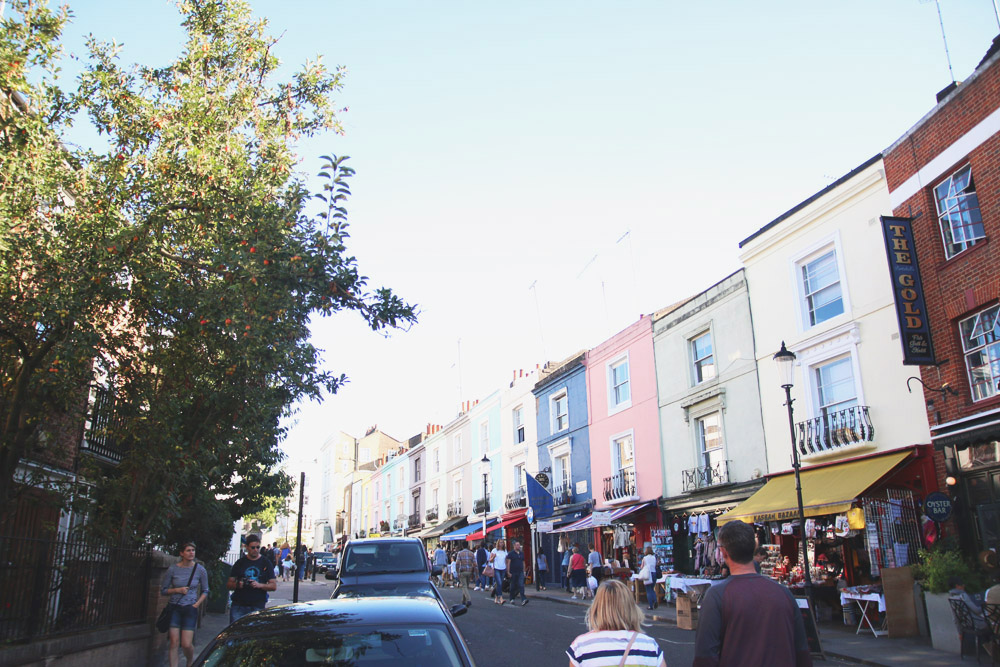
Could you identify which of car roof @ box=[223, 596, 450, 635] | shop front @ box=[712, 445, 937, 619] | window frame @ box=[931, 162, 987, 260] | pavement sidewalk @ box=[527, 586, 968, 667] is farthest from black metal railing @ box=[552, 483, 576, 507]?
car roof @ box=[223, 596, 450, 635]

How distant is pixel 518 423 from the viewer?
35.3 m

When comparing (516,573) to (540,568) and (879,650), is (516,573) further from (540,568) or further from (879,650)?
(879,650)

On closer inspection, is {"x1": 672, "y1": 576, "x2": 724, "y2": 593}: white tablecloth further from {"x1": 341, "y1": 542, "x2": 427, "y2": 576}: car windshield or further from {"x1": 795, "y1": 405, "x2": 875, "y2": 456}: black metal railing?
{"x1": 341, "y1": 542, "x2": 427, "y2": 576}: car windshield

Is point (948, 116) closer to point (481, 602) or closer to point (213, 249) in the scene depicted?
point (213, 249)

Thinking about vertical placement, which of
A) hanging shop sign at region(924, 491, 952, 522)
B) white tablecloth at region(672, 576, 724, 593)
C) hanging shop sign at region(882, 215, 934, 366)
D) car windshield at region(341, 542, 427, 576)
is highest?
hanging shop sign at region(882, 215, 934, 366)

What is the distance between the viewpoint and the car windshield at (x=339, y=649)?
3.87 meters

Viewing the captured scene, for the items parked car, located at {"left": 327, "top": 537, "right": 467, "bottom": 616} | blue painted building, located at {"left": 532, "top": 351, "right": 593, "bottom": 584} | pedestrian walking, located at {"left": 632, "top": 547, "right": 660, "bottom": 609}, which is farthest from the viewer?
blue painted building, located at {"left": 532, "top": 351, "right": 593, "bottom": 584}

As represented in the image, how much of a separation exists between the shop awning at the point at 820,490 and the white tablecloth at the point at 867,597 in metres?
1.48

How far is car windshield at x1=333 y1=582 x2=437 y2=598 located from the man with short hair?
1.45 meters

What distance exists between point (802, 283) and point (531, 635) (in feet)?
34.2

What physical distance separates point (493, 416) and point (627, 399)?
43.9 feet

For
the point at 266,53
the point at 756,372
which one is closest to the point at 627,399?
the point at 756,372

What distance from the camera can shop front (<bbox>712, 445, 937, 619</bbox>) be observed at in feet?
46.8

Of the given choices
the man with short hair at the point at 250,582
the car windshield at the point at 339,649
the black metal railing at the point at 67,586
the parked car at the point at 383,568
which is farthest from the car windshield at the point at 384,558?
the car windshield at the point at 339,649
